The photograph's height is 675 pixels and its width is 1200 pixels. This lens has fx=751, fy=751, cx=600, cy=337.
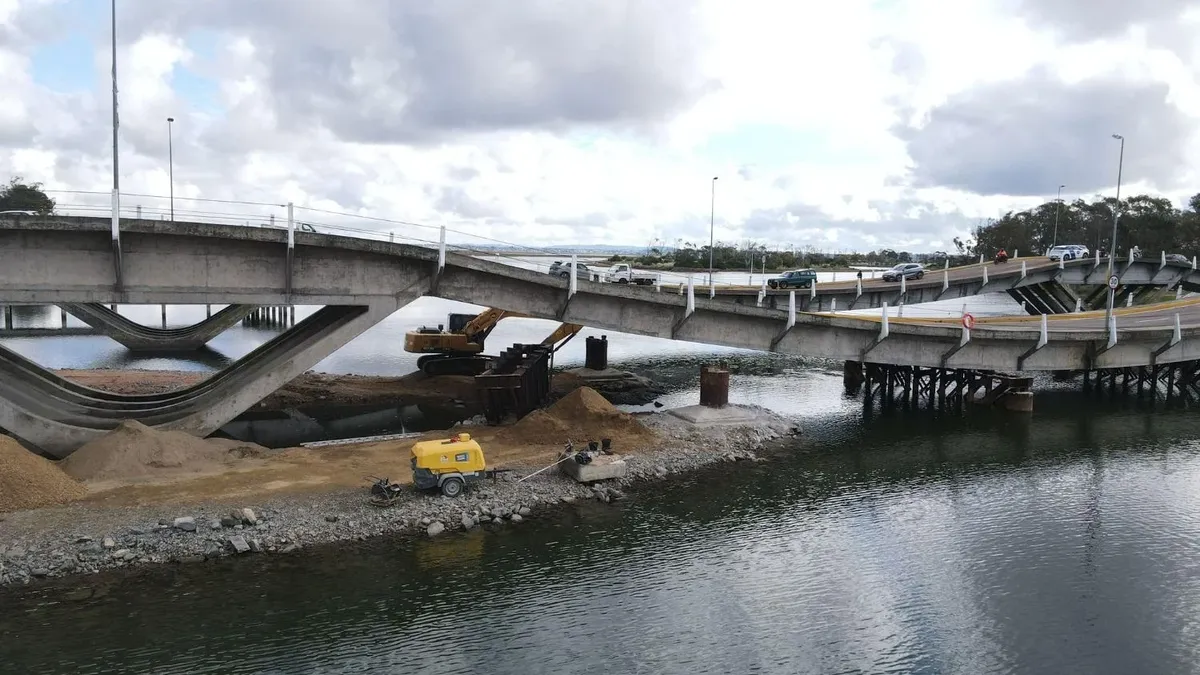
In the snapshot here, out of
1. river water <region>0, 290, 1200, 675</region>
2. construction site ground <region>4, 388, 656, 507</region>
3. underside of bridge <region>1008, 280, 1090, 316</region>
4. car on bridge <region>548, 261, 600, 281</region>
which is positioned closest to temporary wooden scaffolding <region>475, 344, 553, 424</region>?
construction site ground <region>4, 388, 656, 507</region>

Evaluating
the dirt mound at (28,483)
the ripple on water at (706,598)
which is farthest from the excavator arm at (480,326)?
the dirt mound at (28,483)

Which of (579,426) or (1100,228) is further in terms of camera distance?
(1100,228)

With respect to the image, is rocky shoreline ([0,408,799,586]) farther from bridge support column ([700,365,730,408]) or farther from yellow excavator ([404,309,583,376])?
yellow excavator ([404,309,583,376])

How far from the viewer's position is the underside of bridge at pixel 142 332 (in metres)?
52.4

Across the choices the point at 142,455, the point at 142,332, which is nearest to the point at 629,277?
the point at 142,455

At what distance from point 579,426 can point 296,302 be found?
10.7 m

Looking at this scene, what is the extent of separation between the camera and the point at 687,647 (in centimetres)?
1431

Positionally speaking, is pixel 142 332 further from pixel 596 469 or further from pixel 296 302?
pixel 596 469

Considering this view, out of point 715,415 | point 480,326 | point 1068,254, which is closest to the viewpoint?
point 715,415

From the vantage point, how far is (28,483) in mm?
18766

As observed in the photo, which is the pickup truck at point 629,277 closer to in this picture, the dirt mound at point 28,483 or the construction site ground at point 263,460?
the construction site ground at point 263,460

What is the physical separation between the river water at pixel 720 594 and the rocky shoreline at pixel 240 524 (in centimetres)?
57

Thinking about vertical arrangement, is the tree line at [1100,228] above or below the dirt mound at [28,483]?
above

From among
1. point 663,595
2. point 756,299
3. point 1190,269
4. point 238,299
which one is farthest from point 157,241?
point 1190,269
